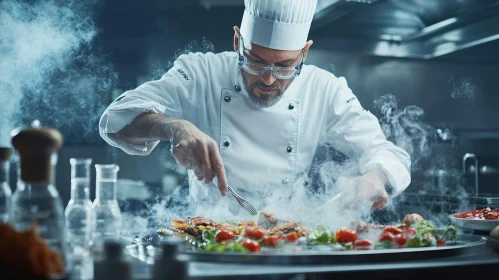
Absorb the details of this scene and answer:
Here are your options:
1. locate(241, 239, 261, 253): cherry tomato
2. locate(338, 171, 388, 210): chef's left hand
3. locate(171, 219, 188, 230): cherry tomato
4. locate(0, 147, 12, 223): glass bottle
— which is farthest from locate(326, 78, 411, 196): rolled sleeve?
locate(0, 147, 12, 223): glass bottle

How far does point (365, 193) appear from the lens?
2.39 meters

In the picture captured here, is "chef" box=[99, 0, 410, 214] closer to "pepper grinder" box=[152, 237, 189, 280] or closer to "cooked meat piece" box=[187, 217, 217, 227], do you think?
"cooked meat piece" box=[187, 217, 217, 227]

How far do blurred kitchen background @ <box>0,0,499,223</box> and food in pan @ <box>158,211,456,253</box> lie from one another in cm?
181

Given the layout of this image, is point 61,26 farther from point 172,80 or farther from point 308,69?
point 308,69

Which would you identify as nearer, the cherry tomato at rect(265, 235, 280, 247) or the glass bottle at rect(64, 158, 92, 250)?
the glass bottle at rect(64, 158, 92, 250)

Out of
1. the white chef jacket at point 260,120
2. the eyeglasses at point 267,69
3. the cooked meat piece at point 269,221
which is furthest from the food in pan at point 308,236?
the white chef jacket at point 260,120

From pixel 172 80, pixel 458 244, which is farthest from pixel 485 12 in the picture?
pixel 458 244

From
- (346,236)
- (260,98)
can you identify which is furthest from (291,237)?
(260,98)

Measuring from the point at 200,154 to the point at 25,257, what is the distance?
3.75 feet

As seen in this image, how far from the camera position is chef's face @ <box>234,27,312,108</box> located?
275 centimetres

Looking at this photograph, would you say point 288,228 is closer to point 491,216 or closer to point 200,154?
point 200,154

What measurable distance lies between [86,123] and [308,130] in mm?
2026

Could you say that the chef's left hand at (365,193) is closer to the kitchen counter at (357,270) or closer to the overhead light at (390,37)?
the kitchen counter at (357,270)

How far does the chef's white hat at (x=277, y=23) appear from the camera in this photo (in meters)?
2.80
